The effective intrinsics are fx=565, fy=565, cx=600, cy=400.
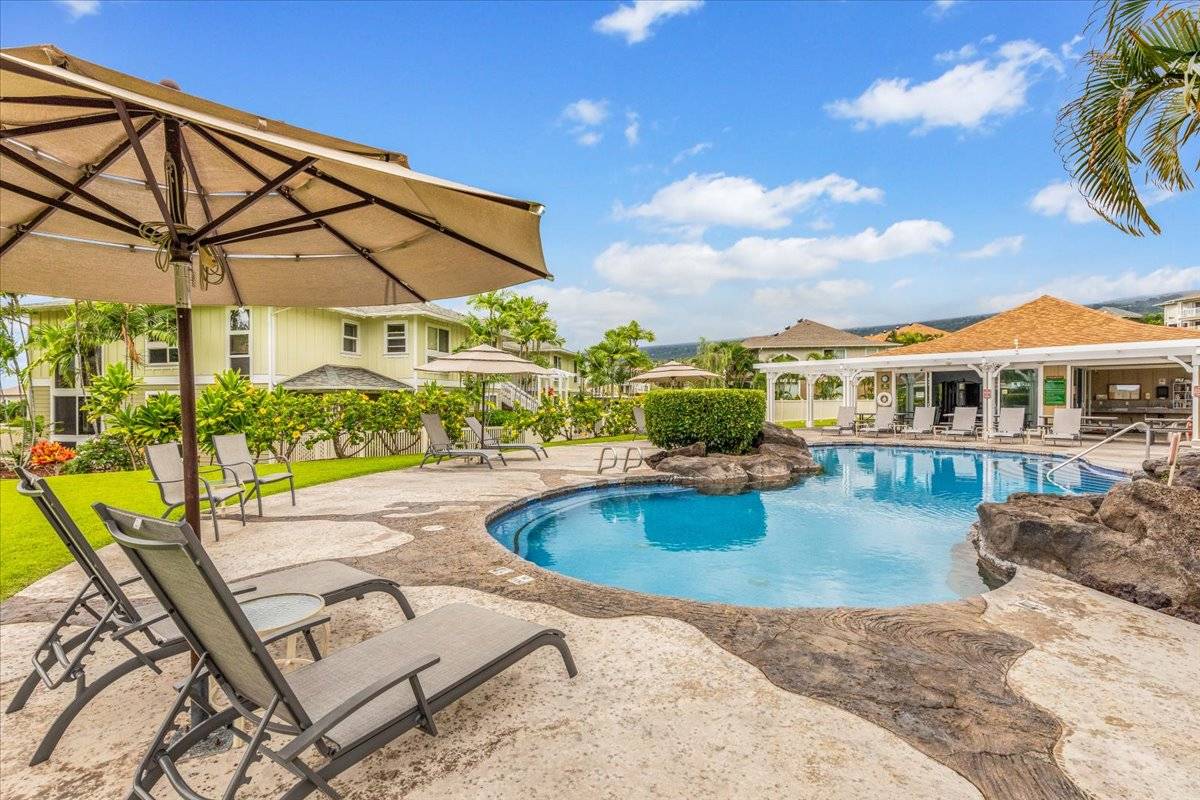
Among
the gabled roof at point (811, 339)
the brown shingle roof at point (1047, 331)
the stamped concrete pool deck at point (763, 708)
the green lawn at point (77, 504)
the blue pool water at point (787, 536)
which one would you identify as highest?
the gabled roof at point (811, 339)

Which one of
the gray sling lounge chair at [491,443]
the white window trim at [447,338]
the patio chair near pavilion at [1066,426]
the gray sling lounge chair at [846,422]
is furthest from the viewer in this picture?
the white window trim at [447,338]

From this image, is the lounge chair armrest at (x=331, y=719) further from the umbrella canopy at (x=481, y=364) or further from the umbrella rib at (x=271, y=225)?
the umbrella canopy at (x=481, y=364)

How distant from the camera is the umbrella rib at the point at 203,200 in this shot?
3335 millimetres

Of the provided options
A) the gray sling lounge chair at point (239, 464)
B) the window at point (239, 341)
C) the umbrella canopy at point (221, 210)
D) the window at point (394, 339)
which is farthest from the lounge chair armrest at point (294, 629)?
the window at point (394, 339)

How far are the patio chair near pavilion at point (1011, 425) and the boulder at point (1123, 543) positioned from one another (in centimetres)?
1410

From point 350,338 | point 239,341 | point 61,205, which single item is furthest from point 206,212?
point 350,338

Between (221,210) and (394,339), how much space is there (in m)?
19.0

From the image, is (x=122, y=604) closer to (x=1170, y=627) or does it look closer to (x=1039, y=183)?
(x=1170, y=627)

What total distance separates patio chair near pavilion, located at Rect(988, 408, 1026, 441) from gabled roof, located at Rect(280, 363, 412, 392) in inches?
782

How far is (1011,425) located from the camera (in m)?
17.6

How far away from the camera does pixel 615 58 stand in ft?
58.3

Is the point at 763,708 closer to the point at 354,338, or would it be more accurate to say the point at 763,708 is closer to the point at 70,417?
the point at 354,338

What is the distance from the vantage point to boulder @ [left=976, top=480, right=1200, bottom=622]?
→ 4.21 metres

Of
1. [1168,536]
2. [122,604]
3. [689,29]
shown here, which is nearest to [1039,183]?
[689,29]
